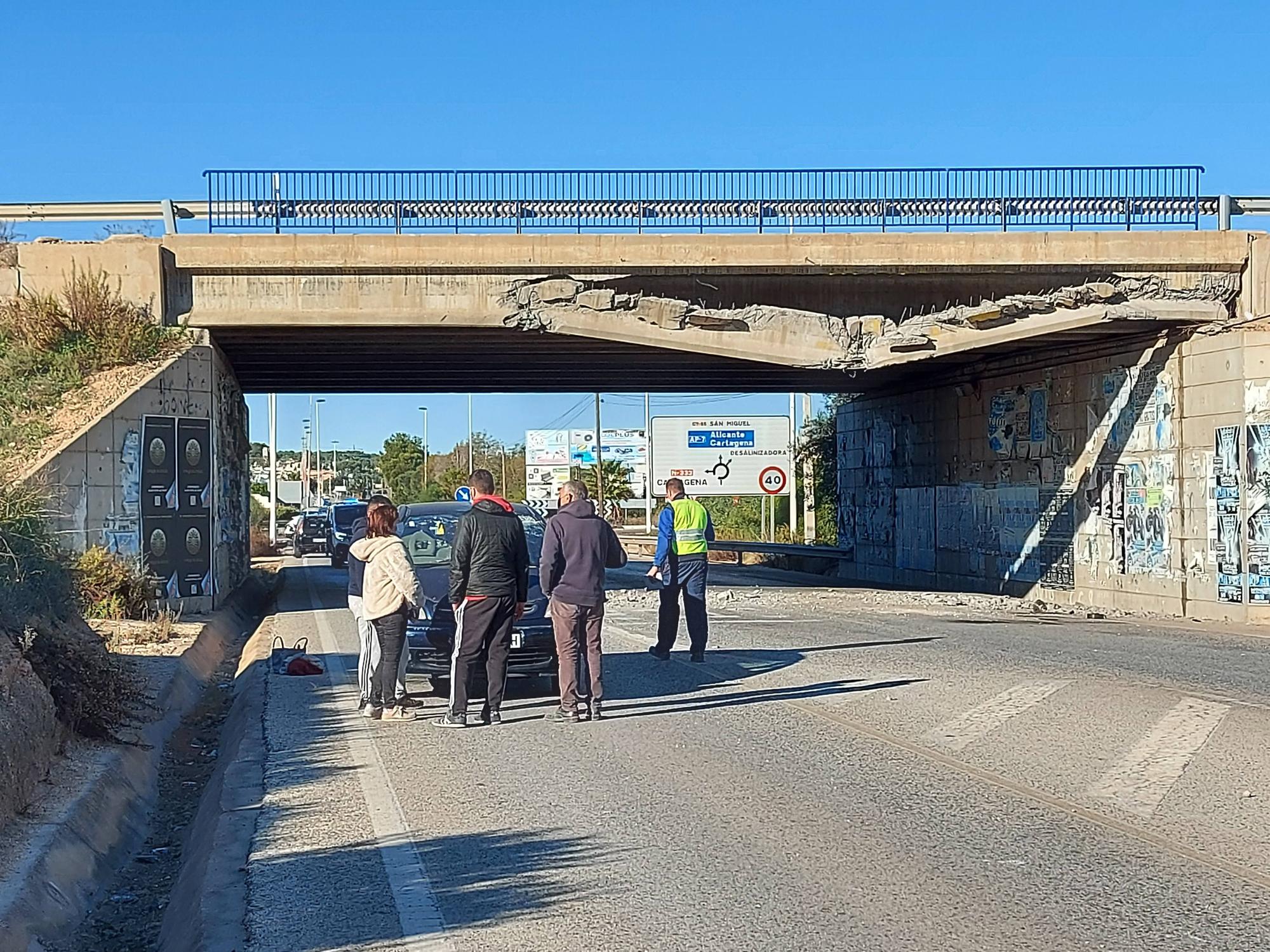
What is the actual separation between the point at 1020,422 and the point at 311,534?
35858 millimetres

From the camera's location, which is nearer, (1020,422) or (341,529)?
(1020,422)

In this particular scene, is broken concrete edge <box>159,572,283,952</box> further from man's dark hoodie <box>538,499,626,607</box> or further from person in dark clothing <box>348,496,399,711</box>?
man's dark hoodie <box>538,499,626,607</box>

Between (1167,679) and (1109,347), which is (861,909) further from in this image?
(1109,347)

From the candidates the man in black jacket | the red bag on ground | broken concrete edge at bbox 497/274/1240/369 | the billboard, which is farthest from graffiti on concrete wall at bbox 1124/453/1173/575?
the billboard

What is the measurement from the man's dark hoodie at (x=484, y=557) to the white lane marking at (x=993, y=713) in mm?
3389

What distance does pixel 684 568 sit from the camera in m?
14.9

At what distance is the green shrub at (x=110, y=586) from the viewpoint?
17.8 m

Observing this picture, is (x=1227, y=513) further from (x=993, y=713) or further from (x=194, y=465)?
(x=194, y=465)

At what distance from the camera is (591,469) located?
9119 cm

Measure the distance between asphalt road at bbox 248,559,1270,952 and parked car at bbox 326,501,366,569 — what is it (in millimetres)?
29789

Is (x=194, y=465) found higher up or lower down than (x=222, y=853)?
higher up

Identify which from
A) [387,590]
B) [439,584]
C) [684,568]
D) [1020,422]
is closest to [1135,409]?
[1020,422]

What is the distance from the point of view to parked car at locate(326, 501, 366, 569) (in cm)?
4322

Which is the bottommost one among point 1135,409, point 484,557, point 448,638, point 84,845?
point 84,845
